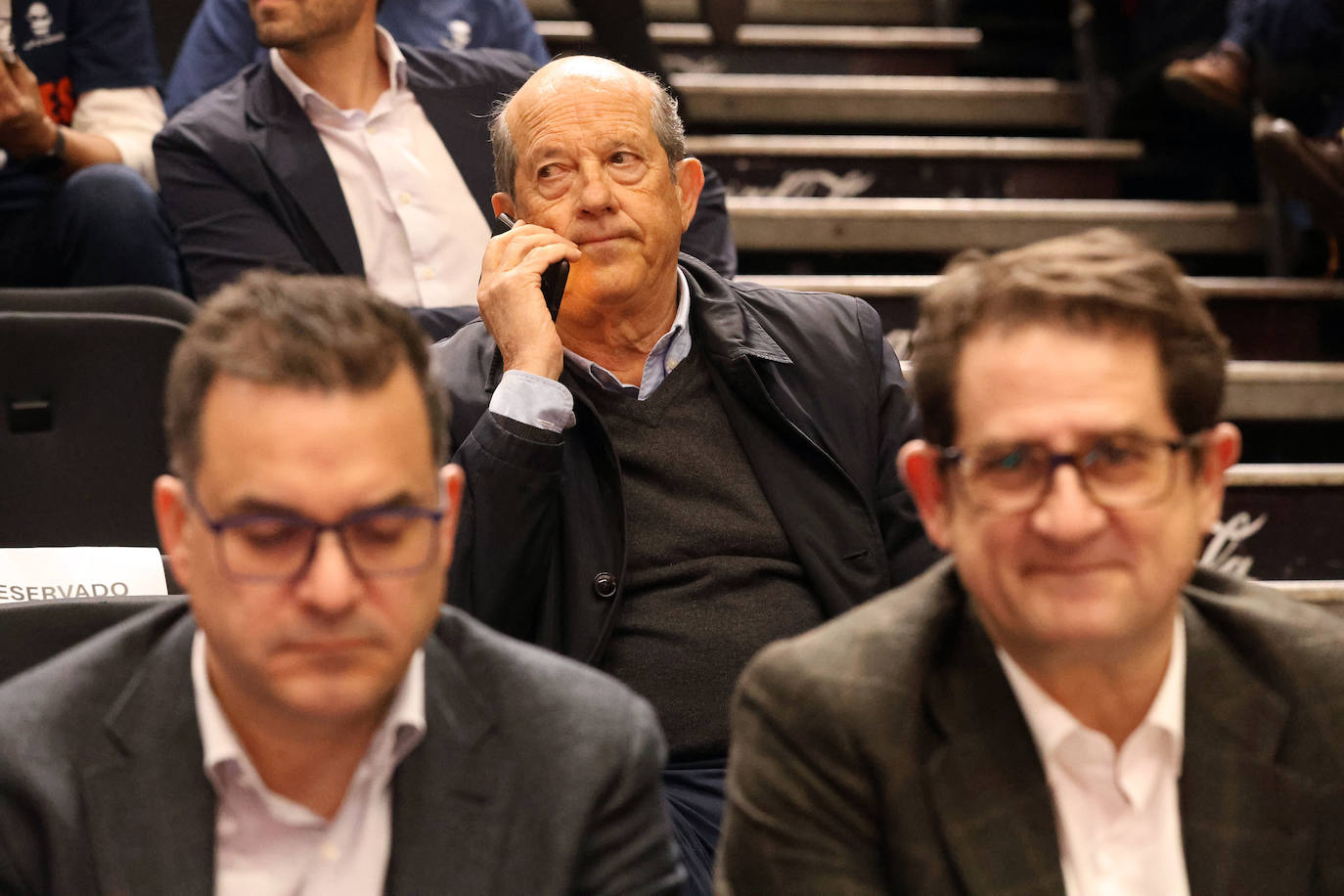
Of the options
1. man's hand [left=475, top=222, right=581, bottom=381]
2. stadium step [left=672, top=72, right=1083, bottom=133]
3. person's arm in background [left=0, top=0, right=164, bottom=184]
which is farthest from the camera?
stadium step [left=672, top=72, right=1083, bottom=133]

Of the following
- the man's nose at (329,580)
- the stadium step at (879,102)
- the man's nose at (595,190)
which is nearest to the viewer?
the man's nose at (329,580)

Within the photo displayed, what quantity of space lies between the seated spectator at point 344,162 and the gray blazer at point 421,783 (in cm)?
139

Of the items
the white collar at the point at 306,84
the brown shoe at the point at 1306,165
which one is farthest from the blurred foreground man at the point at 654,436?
the brown shoe at the point at 1306,165

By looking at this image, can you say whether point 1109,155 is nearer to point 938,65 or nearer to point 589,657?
point 938,65

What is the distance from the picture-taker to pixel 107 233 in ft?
7.89

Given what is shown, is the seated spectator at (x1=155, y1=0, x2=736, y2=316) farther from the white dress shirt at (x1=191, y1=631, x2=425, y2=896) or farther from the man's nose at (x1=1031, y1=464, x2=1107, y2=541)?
the man's nose at (x1=1031, y1=464, x2=1107, y2=541)

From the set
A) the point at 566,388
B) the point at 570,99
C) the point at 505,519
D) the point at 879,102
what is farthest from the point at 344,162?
the point at 879,102

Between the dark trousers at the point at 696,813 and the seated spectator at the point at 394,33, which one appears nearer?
the dark trousers at the point at 696,813

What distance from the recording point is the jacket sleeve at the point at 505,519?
5.57ft

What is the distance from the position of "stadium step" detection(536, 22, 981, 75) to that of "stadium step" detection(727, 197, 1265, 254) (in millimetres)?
547

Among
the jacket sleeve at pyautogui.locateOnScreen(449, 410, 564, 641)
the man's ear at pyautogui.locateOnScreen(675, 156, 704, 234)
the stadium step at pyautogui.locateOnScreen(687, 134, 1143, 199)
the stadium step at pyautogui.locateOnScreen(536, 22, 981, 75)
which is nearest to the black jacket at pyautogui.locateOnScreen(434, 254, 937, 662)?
the jacket sleeve at pyautogui.locateOnScreen(449, 410, 564, 641)

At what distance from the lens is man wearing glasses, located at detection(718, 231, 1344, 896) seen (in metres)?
1.04

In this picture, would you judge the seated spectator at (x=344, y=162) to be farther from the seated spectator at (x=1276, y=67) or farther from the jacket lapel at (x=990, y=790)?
the jacket lapel at (x=990, y=790)

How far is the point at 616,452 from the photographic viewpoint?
1854mm
